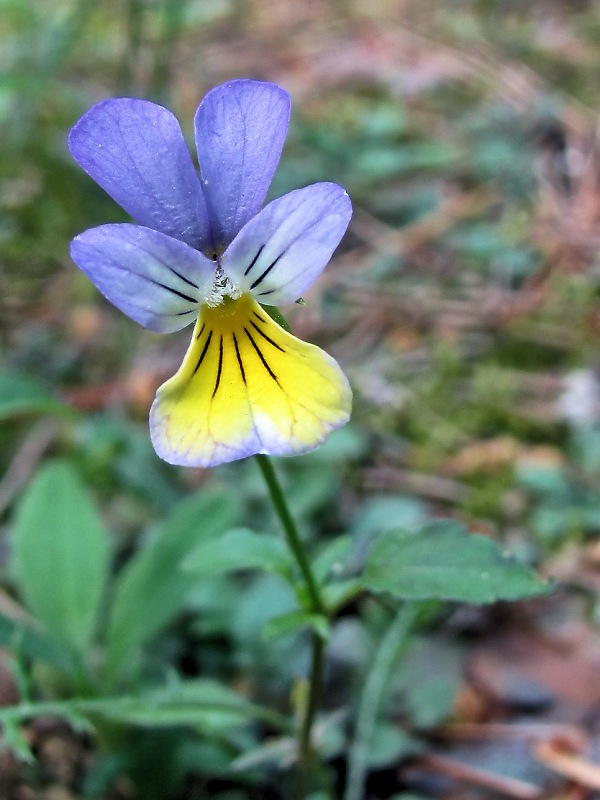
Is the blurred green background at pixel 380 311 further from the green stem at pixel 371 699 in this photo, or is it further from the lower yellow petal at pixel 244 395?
the lower yellow petal at pixel 244 395

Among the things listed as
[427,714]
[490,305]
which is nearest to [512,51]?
[490,305]

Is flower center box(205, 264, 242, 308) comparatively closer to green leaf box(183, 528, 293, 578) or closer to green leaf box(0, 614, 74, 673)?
green leaf box(183, 528, 293, 578)

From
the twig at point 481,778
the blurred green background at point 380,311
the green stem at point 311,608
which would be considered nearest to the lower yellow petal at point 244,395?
the green stem at point 311,608

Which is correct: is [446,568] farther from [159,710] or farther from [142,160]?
[142,160]

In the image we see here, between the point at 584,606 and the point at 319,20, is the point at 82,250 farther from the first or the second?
the point at 319,20

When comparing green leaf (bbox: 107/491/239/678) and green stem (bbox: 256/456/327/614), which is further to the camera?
green leaf (bbox: 107/491/239/678)

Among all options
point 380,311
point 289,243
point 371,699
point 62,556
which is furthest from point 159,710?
point 380,311

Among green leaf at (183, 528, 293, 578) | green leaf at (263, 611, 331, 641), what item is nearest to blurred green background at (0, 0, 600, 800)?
green leaf at (183, 528, 293, 578)
